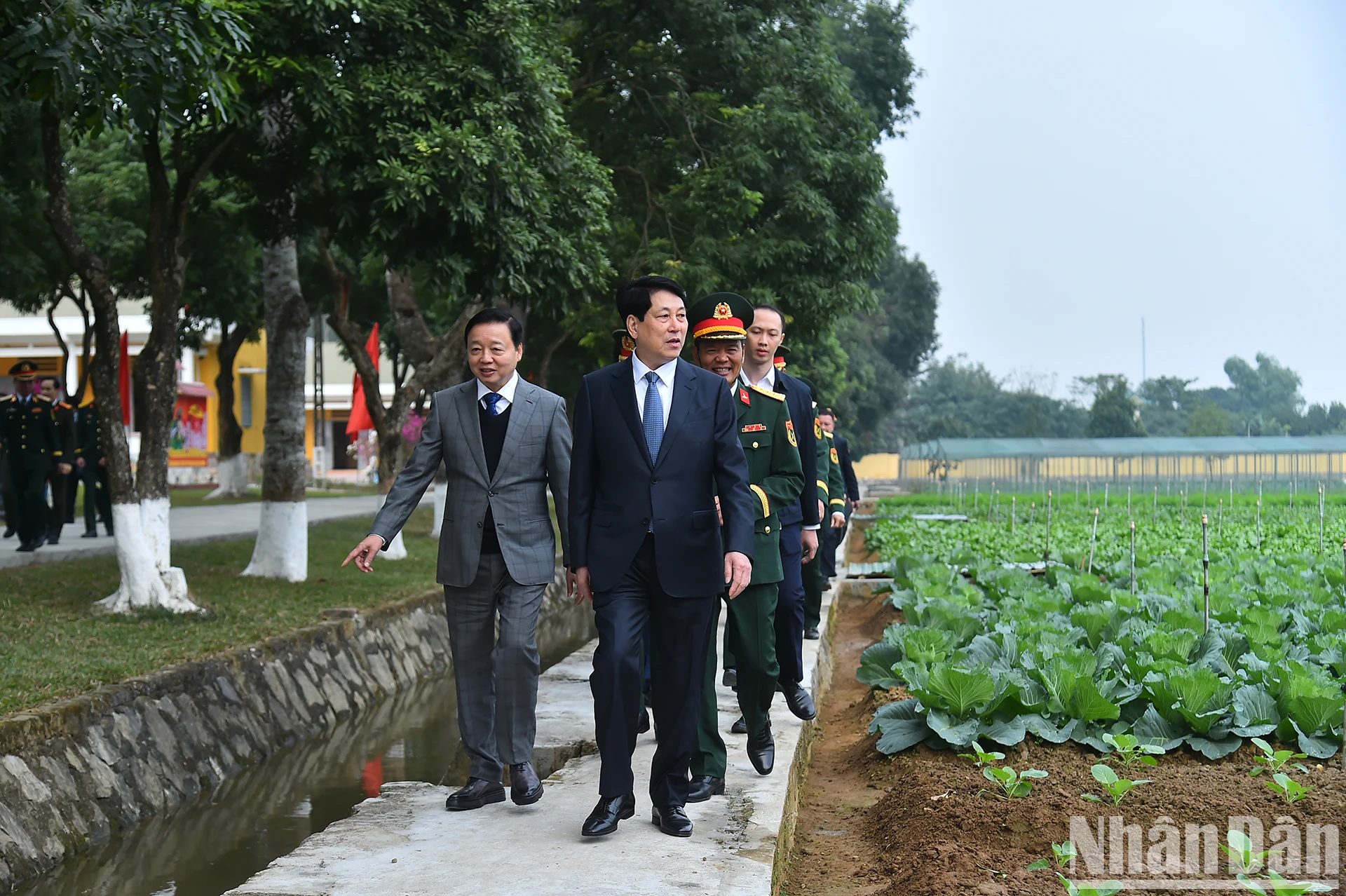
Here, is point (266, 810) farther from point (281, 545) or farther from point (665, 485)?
point (281, 545)

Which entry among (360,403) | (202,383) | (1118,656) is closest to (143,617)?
(1118,656)

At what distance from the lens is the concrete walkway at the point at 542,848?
13.2 ft

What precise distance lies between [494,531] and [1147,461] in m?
39.4

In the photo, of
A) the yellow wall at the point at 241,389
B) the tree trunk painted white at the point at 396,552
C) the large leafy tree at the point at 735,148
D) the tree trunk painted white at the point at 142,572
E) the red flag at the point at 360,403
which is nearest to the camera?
the tree trunk painted white at the point at 142,572

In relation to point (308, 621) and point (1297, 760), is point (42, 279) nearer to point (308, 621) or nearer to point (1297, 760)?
point (308, 621)

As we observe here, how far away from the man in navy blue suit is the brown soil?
727 millimetres

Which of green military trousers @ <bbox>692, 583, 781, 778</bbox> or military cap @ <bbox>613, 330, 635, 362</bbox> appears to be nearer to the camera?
green military trousers @ <bbox>692, 583, 781, 778</bbox>

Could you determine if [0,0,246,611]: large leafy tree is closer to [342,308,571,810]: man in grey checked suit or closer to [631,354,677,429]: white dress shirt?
[342,308,571,810]: man in grey checked suit

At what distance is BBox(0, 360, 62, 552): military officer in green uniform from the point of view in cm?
1436

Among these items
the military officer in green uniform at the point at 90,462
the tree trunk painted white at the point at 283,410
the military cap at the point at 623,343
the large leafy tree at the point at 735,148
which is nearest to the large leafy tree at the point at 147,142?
the tree trunk painted white at the point at 283,410

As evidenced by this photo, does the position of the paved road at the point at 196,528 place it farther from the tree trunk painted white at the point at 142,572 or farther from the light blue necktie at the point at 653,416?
the light blue necktie at the point at 653,416

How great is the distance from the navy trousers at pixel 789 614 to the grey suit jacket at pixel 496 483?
1.27 m

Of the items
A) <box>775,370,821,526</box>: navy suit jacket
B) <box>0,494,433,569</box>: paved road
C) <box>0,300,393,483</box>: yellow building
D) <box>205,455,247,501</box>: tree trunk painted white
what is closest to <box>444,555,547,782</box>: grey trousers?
<box>775,370,821,526</box>: navy suit jacket

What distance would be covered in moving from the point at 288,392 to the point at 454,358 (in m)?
3.23
